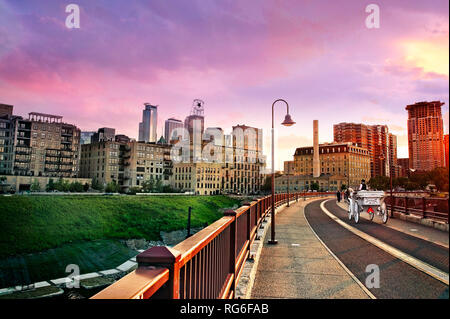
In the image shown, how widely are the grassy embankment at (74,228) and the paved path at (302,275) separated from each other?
121 ft

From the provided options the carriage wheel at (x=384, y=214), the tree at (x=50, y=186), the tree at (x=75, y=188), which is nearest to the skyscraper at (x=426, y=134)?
the carriage wheel at (x=384, y=214)

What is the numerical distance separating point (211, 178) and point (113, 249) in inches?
2900

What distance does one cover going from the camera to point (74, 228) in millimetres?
56844

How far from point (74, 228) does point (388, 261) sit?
195 feet

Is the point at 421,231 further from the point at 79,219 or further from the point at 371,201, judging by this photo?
the point at 79,219

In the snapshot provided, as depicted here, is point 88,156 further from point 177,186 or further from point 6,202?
point 6,202

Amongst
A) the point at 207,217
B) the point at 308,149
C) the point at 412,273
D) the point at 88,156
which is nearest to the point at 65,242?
the point at 207,217

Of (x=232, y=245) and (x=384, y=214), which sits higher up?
(x=232, y=245)

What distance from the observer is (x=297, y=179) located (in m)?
134

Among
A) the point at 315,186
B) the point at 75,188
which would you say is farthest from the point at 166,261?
the point at 315,186

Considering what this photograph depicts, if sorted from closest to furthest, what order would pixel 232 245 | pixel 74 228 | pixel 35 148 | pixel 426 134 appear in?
pixel 426 134, pixel 232 245, pixel 74 228, pixel 35 148

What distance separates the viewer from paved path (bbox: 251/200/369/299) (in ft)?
20.2

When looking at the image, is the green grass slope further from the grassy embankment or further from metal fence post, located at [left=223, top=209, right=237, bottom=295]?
metal fence post, located at [left=223, top=209, right=237, bottom=295]

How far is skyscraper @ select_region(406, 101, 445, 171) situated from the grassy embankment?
43218 mm
